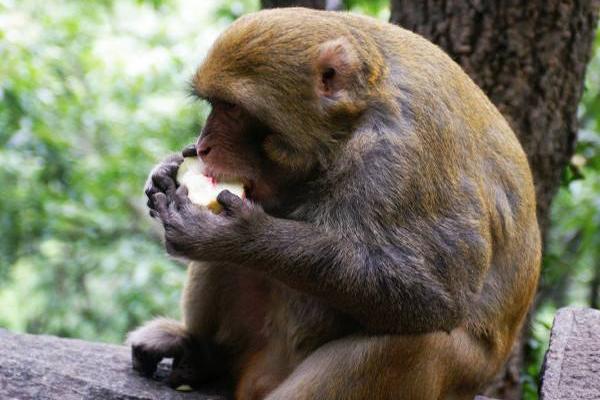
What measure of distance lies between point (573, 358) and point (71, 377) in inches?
97.3

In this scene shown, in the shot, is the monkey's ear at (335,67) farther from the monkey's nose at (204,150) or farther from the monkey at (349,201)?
the monkey's nose at (204,150)

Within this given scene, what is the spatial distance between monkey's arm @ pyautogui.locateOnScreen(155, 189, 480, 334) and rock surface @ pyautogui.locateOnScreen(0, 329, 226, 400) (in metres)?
1.04

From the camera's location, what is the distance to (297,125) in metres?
3.30

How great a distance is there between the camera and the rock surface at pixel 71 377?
13.0ft

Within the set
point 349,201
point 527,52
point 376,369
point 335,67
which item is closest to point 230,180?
point 349,201

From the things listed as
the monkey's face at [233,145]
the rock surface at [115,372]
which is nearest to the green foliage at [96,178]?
the rock surface at [115,372]

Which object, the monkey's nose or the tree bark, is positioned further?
the tree bark

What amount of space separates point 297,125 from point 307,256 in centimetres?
51

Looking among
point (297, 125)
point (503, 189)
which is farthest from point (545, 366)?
point (297, 125)

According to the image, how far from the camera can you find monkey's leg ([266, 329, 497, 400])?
329 centimetres

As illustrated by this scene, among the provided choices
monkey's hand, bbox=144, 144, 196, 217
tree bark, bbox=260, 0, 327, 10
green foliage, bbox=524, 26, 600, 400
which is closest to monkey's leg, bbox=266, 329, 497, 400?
monkey's hand, bbox=144, 144, 196, 217

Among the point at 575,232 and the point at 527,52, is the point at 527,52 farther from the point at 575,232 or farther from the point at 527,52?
the point at 575,232

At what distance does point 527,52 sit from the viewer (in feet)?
16.8

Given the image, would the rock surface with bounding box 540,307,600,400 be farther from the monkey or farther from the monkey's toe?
the monkey's toe
